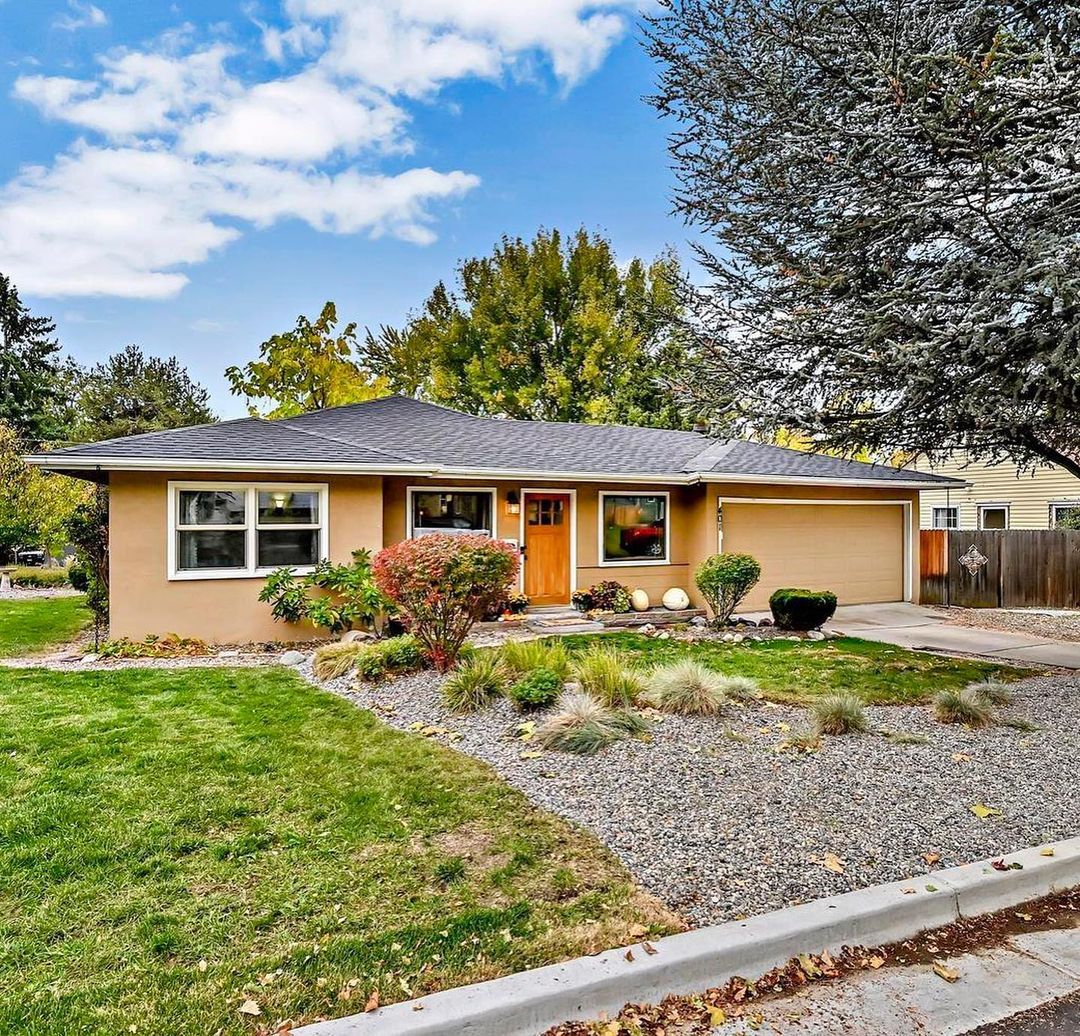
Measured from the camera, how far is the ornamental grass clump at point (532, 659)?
6395 mm

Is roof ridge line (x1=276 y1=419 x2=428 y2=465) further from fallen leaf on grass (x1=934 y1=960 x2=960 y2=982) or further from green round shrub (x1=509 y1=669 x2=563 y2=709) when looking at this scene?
fallen leaf on grass (x1=934 y1=960 x2=960 y2=982)

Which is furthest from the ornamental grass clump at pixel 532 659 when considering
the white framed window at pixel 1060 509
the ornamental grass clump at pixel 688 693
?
the white framed window at pixel 1060 509

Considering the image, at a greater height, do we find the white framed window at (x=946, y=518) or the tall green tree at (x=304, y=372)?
the tall green tree at (x=304, y=372)

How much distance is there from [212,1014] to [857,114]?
622cm

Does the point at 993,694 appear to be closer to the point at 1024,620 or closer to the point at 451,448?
the point at 1024,620

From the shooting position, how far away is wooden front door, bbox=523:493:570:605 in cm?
1231

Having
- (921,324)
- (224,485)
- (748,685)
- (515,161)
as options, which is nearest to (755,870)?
(748,685)

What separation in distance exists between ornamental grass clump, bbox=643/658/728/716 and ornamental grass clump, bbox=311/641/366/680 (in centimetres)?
345

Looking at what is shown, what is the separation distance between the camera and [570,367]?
26.8 m

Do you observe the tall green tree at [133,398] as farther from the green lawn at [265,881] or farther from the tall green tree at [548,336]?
the green lawn at [265,881]

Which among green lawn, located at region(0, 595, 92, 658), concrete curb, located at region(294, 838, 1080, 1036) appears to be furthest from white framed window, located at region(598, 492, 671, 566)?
concrete curb, located at region(294, 838, 1080, 1036)

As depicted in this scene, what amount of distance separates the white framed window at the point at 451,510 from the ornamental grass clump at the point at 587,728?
6.58m

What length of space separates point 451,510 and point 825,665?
253 inches

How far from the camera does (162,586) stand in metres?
9.36
